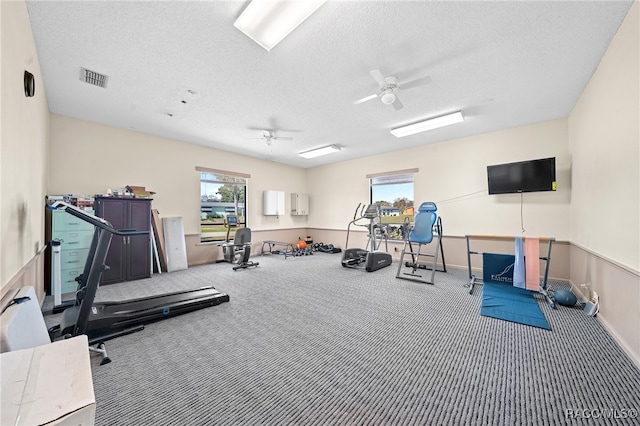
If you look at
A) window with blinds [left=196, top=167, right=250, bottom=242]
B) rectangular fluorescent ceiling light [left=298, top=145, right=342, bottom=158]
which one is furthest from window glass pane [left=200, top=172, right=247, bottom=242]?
rectangular fluorescent ceiling light [left=298, top=145, right=342, bottom=158]

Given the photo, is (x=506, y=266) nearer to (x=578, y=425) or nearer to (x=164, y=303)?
(x=578, y=425)

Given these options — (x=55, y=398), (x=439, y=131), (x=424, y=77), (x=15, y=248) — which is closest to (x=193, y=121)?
(x=15, y=248)

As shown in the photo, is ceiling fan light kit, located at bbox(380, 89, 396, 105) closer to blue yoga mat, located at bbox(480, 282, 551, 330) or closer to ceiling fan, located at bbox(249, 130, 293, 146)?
ceiling fan, located at bbox(249, 130, 293, 146)

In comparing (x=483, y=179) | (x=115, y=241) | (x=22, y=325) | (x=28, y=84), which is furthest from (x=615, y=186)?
(x=115, y=241)

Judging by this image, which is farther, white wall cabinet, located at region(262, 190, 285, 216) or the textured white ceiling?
white wall cabinet, located at region(262, 190, 285, 216)

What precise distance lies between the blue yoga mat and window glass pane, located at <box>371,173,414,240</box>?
2555mm

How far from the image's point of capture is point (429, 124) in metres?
4.41

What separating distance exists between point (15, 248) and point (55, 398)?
2027 mm

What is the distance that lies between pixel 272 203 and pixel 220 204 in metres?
1.53

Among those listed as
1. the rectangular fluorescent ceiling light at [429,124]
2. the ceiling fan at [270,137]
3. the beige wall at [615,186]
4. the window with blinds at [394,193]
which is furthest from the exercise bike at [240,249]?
the beige wall at [615,186]

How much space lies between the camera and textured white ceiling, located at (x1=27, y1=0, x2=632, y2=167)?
6.89 ft

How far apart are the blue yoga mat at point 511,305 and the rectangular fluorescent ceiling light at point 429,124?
285 cm

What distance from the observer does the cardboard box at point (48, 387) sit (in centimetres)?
73

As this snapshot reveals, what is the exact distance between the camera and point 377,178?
6875 mm
